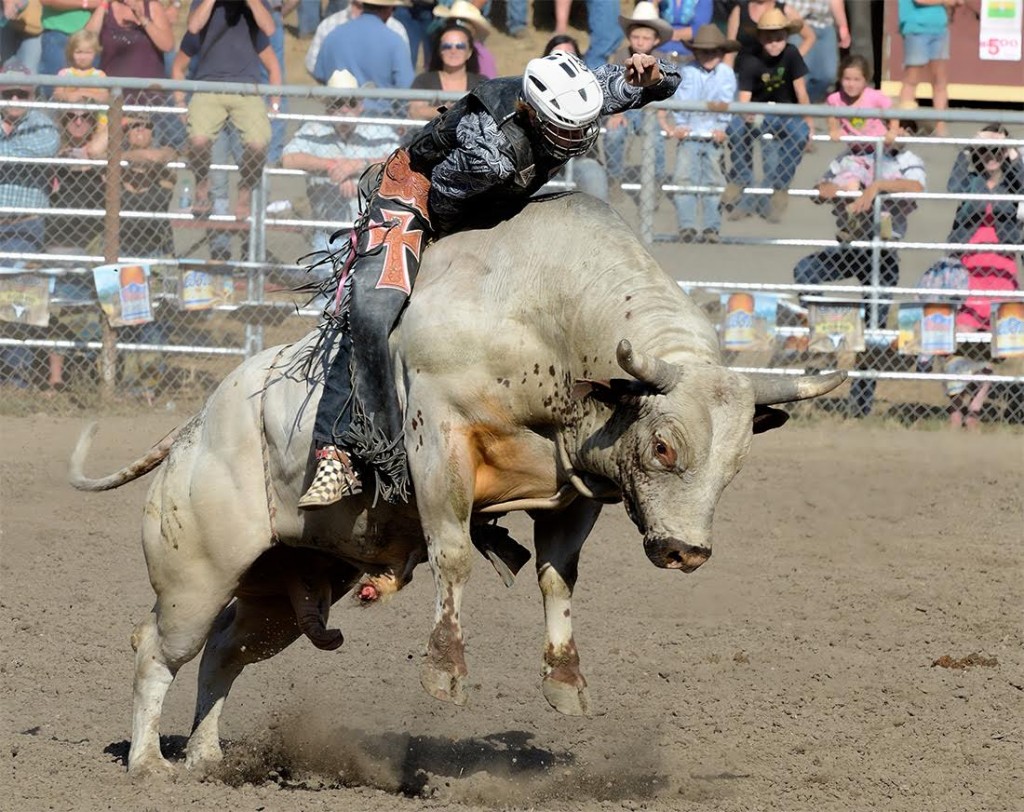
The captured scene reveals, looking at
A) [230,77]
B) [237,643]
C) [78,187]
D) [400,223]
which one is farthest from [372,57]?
[400,223]

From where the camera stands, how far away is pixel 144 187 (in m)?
12.0

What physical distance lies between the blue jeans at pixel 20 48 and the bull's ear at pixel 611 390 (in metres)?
9.97

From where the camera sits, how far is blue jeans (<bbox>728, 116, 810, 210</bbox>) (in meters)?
12.0

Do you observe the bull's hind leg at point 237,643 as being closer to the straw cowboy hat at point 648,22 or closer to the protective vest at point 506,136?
the protective vest at point 506,136

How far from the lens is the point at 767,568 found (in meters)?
9.14

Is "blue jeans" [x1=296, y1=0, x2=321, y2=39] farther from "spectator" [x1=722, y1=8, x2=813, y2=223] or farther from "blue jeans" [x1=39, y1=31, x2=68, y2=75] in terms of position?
"spectator" [x1=722, y1=8, x2=813, y2=223]

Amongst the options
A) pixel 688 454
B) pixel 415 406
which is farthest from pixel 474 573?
pixel 688 454

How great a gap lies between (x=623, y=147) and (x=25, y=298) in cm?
471

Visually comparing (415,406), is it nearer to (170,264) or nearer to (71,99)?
(170,264)

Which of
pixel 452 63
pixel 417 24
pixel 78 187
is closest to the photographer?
pixel 78 187

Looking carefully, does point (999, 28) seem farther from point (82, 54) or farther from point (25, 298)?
point (25, 298)

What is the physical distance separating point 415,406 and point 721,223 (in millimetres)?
7227

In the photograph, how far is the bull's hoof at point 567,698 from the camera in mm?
5293

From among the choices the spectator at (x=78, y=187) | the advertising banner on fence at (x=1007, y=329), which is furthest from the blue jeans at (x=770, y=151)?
the spectator at (x=78, y=187)
